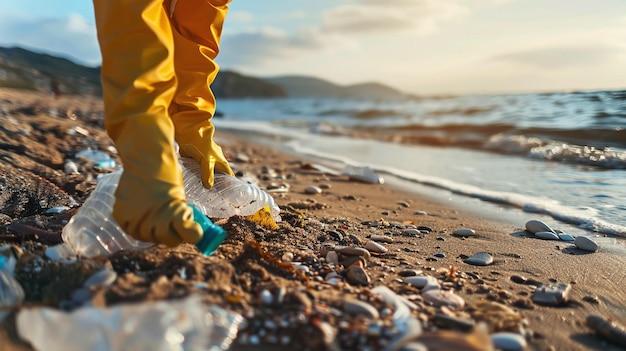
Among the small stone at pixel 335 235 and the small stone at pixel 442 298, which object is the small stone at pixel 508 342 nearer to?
the small stone at pixel 442 298

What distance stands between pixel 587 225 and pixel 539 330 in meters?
2.04

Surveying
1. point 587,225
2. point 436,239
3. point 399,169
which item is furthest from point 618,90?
point 436,239

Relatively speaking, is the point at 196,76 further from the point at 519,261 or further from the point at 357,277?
the point at 519,261

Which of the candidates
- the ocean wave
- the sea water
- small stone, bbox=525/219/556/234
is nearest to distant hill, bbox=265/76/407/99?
the sea water

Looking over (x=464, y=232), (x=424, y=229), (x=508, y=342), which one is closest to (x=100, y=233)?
(x=508, y=342)

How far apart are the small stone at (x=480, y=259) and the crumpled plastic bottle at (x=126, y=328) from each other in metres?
1.58

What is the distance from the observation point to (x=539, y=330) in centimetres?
174

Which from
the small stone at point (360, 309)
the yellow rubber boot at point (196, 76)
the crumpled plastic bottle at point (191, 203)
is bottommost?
the small stone at point (360, 309)

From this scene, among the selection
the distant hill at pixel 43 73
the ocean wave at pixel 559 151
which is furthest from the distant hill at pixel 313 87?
the ocean wave at pixel 559 151

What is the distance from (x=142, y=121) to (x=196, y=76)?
2.48ft

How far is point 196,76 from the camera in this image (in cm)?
239

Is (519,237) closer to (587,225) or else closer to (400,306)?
(587,225)

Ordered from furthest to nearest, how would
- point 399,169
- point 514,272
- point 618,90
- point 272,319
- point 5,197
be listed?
point 618,90, point 399,169, point 5,197, point 514,272, point 272,319

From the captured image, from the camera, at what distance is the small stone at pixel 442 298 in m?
1.86
